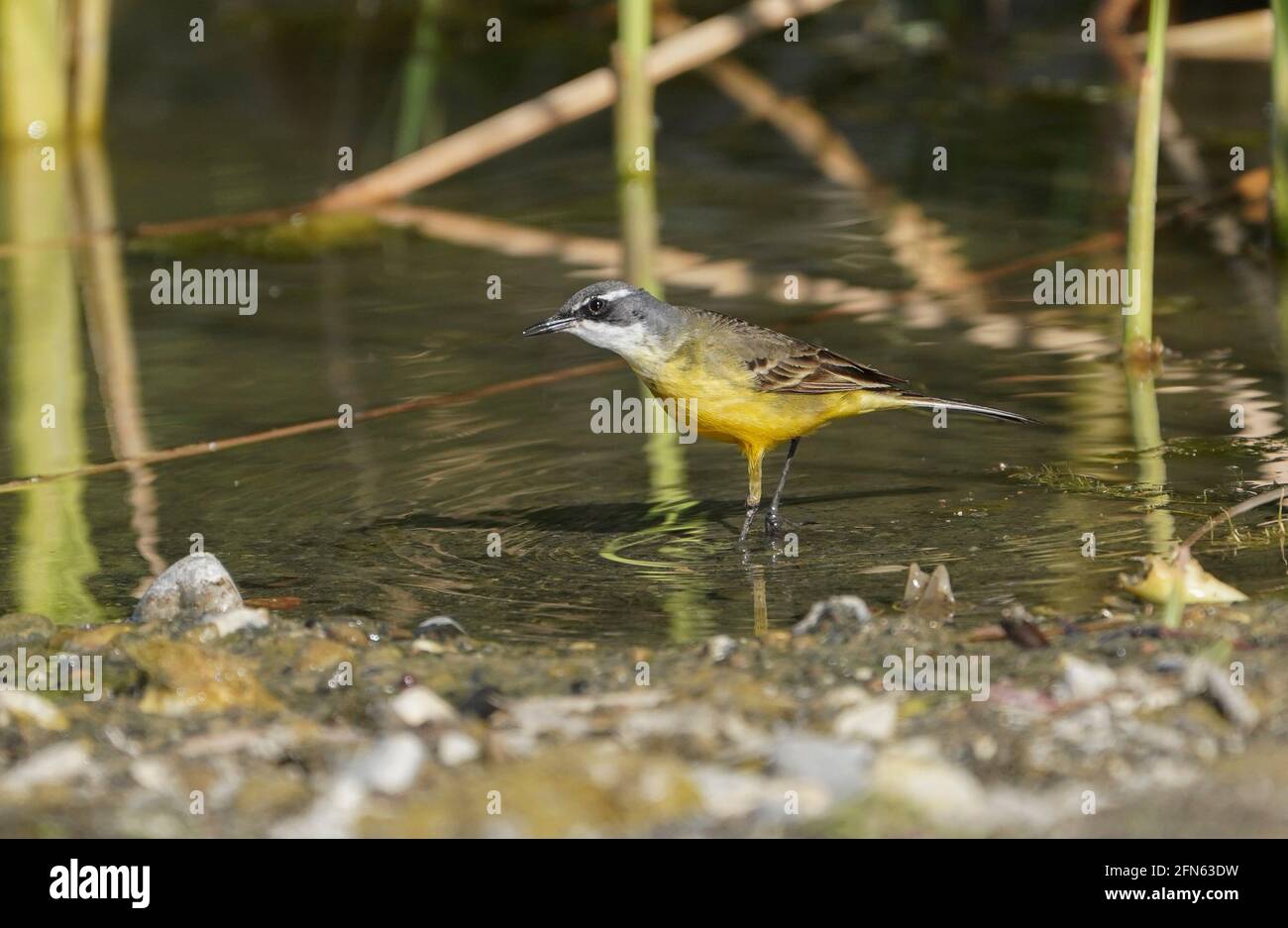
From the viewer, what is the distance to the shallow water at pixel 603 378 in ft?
23.0

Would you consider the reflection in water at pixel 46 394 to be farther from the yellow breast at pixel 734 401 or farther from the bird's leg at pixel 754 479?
the bird's leg at pixel 754 479

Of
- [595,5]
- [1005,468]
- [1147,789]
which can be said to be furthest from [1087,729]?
[595,5]

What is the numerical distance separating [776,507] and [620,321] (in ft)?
3.10

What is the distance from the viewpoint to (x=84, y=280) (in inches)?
488

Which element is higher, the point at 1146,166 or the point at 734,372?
the point at 1146,166

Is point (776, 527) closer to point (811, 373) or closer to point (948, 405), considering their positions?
point (811, 373)

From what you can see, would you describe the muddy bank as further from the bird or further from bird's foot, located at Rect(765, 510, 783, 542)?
the bird

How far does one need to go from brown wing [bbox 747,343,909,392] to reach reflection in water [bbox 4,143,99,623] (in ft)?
8.67

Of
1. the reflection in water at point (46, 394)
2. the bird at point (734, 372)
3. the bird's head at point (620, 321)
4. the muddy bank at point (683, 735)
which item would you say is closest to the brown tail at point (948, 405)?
the bird at point (734, 372)

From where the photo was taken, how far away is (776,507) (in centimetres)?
762

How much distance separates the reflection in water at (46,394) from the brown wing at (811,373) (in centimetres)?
264

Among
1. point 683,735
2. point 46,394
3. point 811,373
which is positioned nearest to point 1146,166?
point 811,373

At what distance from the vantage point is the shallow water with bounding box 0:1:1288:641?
702cm
